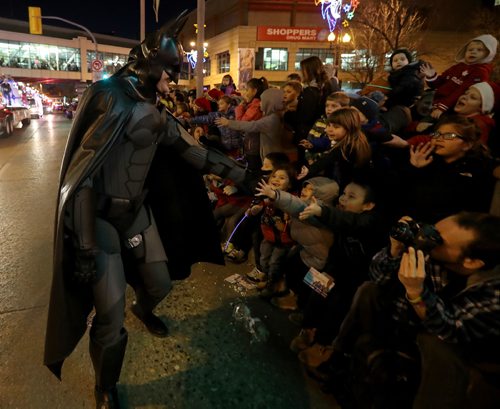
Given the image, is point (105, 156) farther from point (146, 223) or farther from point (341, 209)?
point (341, 209)

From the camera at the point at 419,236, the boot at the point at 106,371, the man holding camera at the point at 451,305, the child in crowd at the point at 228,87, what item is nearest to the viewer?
the man holding camera at the point at 451,305

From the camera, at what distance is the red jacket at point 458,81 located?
11.9 ft

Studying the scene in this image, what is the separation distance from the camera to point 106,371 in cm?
216

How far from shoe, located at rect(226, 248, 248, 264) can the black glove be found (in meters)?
2.38

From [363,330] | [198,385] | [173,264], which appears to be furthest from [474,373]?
[173,264]

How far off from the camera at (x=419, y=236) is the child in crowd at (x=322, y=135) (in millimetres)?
1847

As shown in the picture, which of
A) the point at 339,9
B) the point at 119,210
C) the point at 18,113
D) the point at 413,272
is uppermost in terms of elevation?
the point at 339,9

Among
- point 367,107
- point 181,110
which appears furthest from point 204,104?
point 367,107

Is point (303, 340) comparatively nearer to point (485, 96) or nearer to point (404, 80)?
point (485, 96)

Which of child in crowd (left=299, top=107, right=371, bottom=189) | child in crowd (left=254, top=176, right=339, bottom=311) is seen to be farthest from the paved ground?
child in crowd (left=299, top=107, right=371, bottom=189)

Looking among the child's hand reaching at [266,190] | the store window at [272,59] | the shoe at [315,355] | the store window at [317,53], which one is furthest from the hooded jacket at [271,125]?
the store window at [272,59]

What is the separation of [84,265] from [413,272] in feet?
5.36

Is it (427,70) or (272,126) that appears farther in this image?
(272,126)

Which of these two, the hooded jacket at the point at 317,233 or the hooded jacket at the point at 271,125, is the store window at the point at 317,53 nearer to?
the hooded jacket at the point at 271,125
